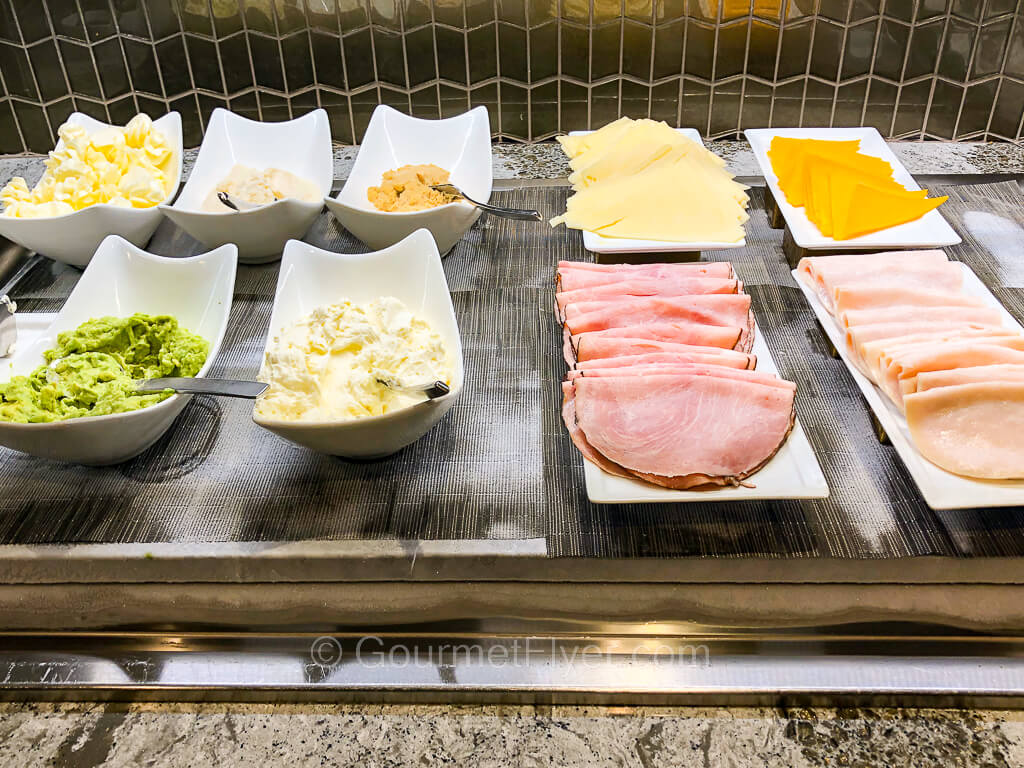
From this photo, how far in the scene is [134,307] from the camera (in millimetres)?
1250

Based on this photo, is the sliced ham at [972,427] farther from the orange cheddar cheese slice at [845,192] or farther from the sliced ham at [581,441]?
the orange cheddar cheese slice at [845,192]

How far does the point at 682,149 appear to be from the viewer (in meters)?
1.53

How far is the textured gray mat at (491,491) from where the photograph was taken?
3.00ft

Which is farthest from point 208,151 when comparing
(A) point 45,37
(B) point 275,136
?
(A) point 45,37

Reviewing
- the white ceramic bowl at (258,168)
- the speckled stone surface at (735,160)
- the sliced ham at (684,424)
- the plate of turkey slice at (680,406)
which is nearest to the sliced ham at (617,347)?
the plate of turkey slice at (680,406)

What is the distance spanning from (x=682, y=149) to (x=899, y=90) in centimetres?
68

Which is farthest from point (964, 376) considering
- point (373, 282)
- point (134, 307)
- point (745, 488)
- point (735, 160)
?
point (134, 307)

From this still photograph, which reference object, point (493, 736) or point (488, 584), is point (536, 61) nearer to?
point (488, 584)

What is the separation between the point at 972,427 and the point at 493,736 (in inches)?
24.1

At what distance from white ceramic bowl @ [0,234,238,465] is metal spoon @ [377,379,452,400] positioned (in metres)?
0.27

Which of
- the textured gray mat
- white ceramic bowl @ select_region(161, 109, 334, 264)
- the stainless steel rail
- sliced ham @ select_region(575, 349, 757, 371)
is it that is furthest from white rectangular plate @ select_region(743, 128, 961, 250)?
white ceramic bowl @ select_region(161, 109, 334, 264)

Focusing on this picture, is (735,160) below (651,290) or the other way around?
below

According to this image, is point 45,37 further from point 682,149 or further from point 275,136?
point 682,149

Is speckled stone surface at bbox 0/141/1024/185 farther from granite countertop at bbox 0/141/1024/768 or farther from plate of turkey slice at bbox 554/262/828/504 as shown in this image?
granite countertop at bbox 0/141/1024/768
